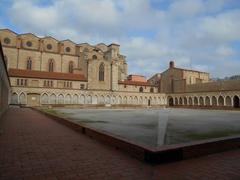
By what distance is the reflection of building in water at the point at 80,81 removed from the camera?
43.0 metres

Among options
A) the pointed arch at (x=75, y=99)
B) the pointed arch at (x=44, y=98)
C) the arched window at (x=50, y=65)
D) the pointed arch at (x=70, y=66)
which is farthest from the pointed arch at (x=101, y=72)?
the pointed arch at (x=44, y=98)

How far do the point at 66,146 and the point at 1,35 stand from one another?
49777mm

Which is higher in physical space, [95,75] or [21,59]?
[21,59]

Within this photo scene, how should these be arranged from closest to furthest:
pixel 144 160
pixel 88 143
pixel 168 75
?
pixel 144 160
pixel 88 143
pixel 168 75

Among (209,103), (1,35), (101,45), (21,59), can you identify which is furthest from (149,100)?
(1,35)

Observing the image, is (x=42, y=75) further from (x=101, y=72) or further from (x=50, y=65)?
(x=101, y=72)

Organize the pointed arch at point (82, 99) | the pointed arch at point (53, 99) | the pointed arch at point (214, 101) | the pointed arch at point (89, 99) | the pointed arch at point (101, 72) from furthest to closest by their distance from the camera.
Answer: the pointed arch at point (101, 72), the pointed arch at point (214, 101), the pointed arch at point (89, 99), the pointed arch at point (82, 99), the pointed arch at point (53, 99)

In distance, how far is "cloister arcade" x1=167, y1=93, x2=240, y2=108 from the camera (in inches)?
1813

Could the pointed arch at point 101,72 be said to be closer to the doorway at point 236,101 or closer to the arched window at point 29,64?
the arched window at point 29,64

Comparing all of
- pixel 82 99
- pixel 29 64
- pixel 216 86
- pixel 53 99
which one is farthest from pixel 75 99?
pixel 216 86

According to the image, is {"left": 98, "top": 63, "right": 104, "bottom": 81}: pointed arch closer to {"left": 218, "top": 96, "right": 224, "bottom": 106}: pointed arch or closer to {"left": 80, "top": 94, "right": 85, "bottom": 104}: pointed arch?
{"left": 80, "top": 94, "right": 85, "bottom": 104}: pointed arch

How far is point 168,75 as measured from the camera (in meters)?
63.0

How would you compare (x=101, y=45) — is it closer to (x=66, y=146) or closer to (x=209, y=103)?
(x=209, y=103)

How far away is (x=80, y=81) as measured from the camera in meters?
47.9
